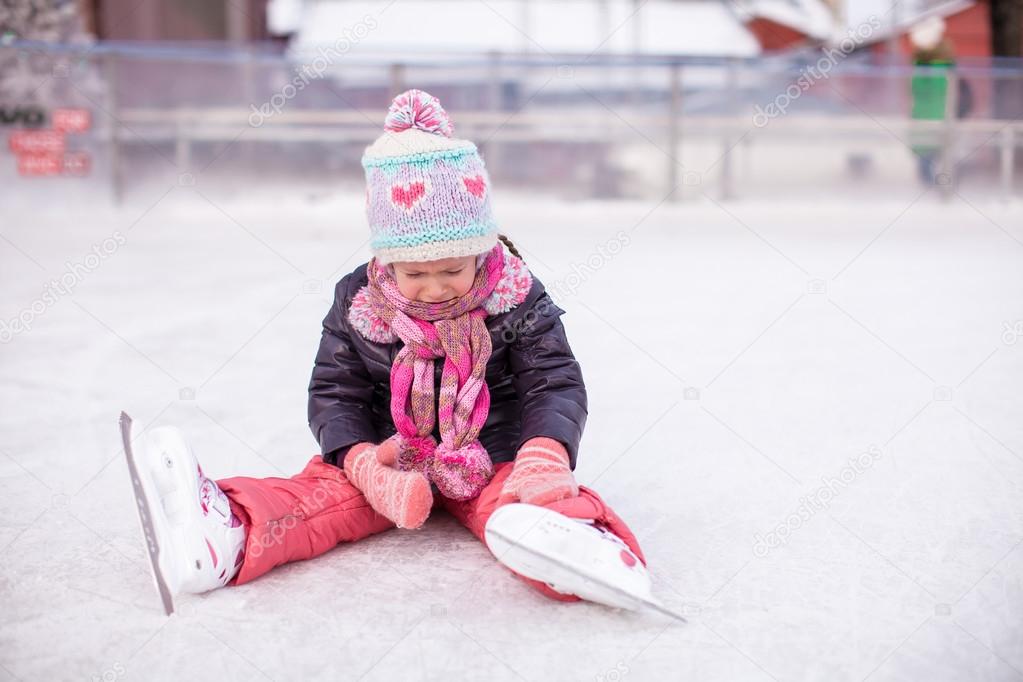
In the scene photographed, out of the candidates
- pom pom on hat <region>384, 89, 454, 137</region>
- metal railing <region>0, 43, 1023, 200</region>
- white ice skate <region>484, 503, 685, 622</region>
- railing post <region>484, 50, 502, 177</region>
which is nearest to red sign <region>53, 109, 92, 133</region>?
metal railing <region>0, 43, 1023, 200</region>

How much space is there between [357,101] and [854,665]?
6458 mm

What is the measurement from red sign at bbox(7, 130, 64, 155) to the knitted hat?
19.0ft

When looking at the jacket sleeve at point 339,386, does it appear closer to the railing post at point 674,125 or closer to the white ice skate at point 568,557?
the white ice skate at point 568,557

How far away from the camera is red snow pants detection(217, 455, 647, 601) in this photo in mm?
1458

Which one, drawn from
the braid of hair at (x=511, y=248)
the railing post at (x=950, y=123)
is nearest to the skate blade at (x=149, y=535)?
the braid of hair at (x=511, y=248)

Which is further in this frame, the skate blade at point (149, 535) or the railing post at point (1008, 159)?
the railing post at point (1008, 159)

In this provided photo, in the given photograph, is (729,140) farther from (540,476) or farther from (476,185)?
(540,476)

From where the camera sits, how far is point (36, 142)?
649 centimetres

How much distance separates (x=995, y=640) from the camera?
130 centimetres

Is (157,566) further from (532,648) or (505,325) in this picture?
(505,325)

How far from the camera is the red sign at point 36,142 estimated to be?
6.45 metres

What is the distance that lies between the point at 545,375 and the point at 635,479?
45 centimetres

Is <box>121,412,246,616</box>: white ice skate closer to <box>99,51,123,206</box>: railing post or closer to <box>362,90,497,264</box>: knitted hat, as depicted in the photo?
<box>362,90,497,264</box>: knitted hat

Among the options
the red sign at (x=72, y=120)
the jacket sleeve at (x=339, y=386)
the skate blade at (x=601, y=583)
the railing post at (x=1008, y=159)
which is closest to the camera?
the skate blade at (x=601, y=583)
